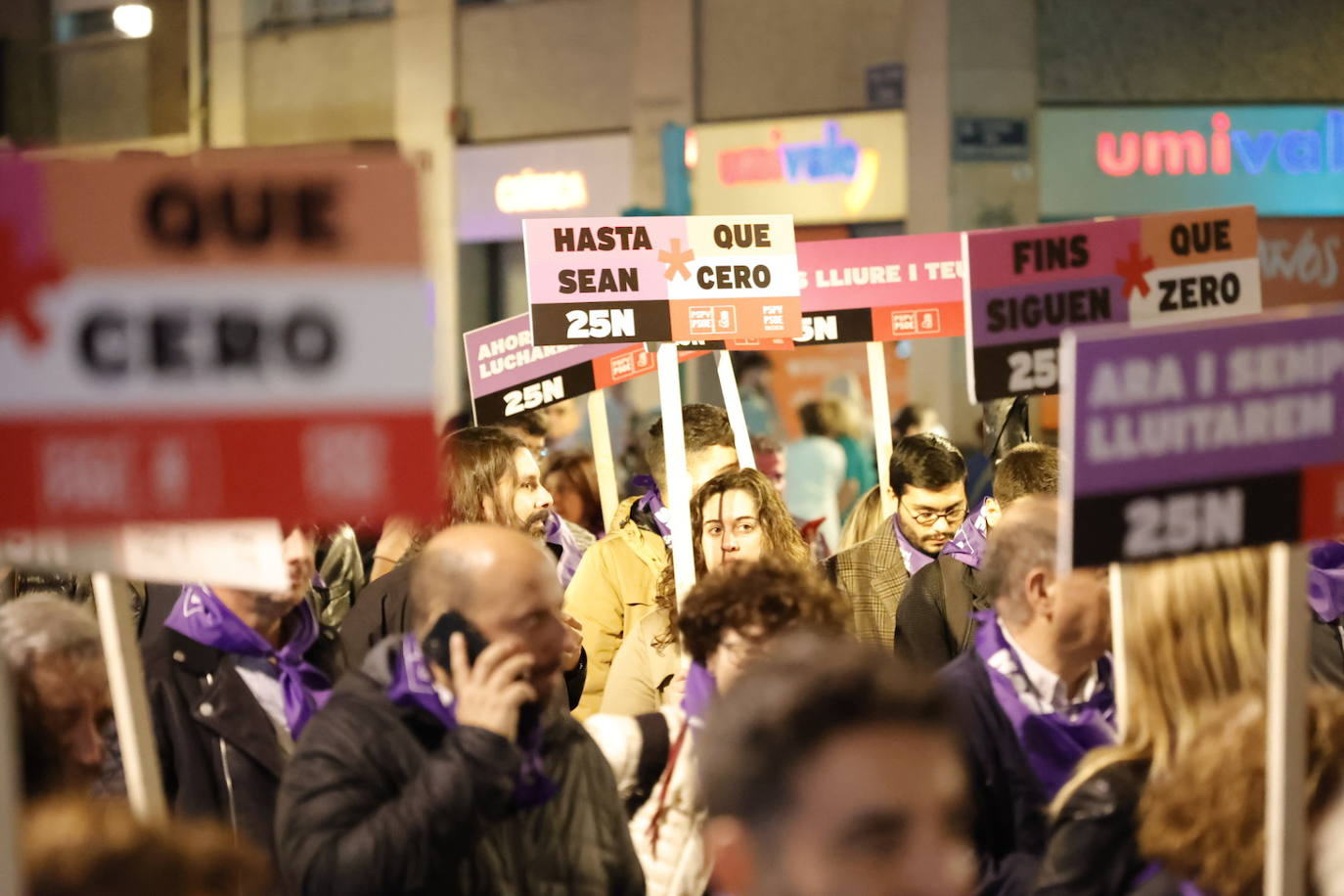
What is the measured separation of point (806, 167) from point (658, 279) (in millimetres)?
11382

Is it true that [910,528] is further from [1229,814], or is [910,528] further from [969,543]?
[1229,814]

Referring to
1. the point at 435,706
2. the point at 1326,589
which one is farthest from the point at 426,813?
the point at 1326,589

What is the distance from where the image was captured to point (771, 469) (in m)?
9.24

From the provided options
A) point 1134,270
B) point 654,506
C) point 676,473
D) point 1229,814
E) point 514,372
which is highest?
point 1134,270

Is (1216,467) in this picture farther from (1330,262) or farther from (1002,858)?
(1330,262)

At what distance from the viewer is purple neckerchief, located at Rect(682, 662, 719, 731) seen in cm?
369

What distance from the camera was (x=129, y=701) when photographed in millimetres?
3201

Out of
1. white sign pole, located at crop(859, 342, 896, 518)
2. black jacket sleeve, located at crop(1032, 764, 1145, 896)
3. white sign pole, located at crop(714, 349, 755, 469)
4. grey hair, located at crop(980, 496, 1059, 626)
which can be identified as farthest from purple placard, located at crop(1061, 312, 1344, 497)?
white sign pole, located at crop(859, 342, 896, 518)

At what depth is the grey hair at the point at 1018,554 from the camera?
373 cm

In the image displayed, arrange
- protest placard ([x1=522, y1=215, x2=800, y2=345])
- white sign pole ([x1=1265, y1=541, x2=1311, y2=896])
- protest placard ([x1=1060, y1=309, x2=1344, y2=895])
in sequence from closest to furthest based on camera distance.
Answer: white sign pole ([x1=1265, y1=541, x2=1311, y2=896]) → protest placard ([x1=1060, y1=309, x2=1344, y2=895]) → protest placard ([x1=522, y1=215, x2=800, y2=345])

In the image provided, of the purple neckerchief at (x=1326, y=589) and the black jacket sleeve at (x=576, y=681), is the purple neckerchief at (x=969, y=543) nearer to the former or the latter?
the purple neckerchief at (x=1326, y=589)

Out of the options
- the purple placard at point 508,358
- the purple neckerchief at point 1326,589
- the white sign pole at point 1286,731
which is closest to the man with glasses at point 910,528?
the purple neckerchief at point 1326,589

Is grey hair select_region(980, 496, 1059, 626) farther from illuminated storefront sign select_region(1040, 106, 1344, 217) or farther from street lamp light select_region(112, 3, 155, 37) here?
street lamp light select_region(112, 3, 155, 37)

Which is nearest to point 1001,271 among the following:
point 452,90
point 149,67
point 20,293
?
point 20,293
